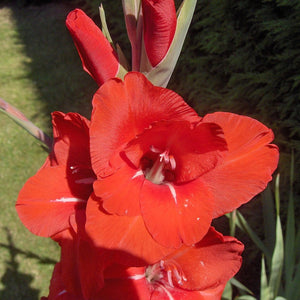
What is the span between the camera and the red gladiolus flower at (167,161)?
1.56 feet

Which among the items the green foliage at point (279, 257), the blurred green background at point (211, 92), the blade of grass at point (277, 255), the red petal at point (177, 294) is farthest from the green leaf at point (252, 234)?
the red petal at point (177, 294)

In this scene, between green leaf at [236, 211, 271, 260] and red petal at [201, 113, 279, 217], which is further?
green leaf at [236, 211, 271, 260]

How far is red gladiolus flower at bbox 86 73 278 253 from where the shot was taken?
0.48 m

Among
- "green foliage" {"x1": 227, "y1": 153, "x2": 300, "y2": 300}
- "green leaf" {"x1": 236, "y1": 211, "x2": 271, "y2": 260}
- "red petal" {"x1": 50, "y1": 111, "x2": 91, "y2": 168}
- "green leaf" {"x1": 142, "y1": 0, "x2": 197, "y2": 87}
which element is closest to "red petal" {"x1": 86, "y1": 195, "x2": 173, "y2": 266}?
"red petal" {"x1": 50, "y1": 111, "x2": 91, "y2": 168}

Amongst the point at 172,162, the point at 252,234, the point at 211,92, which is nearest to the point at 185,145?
the point at 172,162

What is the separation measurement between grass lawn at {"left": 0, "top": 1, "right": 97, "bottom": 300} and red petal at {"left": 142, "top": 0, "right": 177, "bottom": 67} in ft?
6.39

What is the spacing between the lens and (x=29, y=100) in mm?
3717

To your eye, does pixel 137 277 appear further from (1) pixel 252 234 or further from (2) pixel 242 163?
(1) pixel 252 234

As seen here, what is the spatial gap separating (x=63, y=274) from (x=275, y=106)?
6.15 feet

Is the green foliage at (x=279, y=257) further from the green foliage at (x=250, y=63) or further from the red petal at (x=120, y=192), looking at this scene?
the red petal at (x=120, y=192)

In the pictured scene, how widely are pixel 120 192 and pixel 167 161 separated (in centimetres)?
9

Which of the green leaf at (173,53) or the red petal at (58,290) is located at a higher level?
the green leaf at (173,53)

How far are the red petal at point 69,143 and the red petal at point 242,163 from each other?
0.21 metres

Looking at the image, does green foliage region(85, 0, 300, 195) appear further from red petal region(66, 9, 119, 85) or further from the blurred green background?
red petal region(66, 9, 119, 85)
